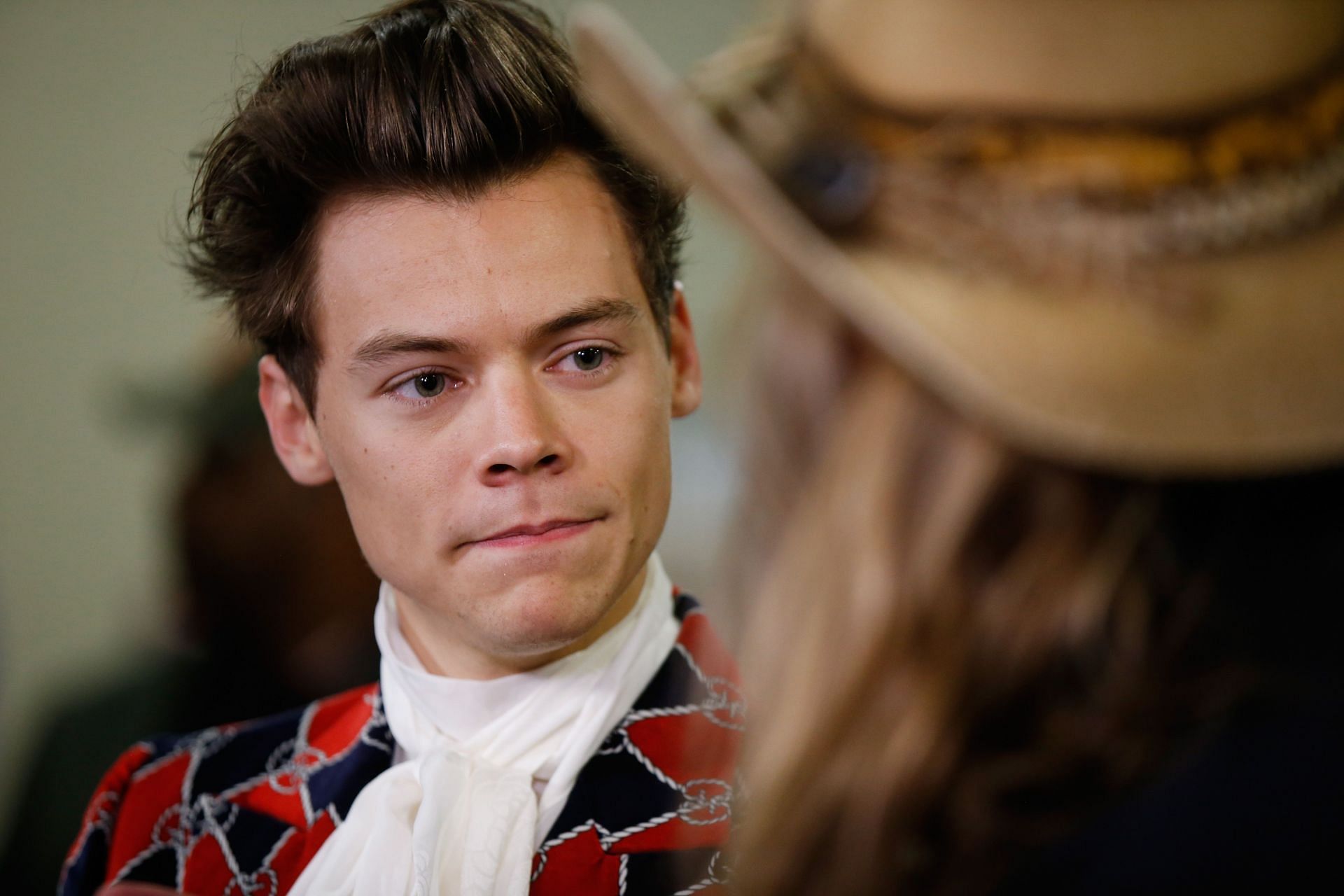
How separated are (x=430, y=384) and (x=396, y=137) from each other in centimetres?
25

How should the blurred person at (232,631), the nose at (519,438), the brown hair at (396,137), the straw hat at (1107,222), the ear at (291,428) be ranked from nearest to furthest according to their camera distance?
the straw hat at (1107,222)
the nose at (519,438)
the brown hair at (396,137)
the ear at (291,428)
the blurred person at (232,631)

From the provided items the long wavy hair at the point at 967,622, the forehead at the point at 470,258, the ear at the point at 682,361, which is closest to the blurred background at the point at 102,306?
the ear at the point at 682,361

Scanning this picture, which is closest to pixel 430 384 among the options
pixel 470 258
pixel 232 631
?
pixel 470 258

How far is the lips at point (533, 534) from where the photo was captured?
1051mm

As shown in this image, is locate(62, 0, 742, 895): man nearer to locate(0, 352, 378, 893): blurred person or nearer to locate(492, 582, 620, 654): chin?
locate(492, 582, 620, 654): chin

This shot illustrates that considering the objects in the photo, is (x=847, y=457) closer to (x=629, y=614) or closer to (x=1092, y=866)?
(x=1092, y=866)

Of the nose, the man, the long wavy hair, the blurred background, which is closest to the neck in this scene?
the man

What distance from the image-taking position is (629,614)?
120 centimetres

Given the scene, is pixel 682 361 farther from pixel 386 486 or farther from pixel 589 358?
pixel 386 486

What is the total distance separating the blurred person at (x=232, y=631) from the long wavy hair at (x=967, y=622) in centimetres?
132

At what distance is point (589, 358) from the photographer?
1.13 meters

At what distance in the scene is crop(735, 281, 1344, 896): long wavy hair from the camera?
0.69 m

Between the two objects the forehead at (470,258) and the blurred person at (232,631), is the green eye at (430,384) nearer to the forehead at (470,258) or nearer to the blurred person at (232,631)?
the forehead at (470,258)

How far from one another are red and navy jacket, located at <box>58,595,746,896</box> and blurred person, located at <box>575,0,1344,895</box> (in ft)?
1.18
